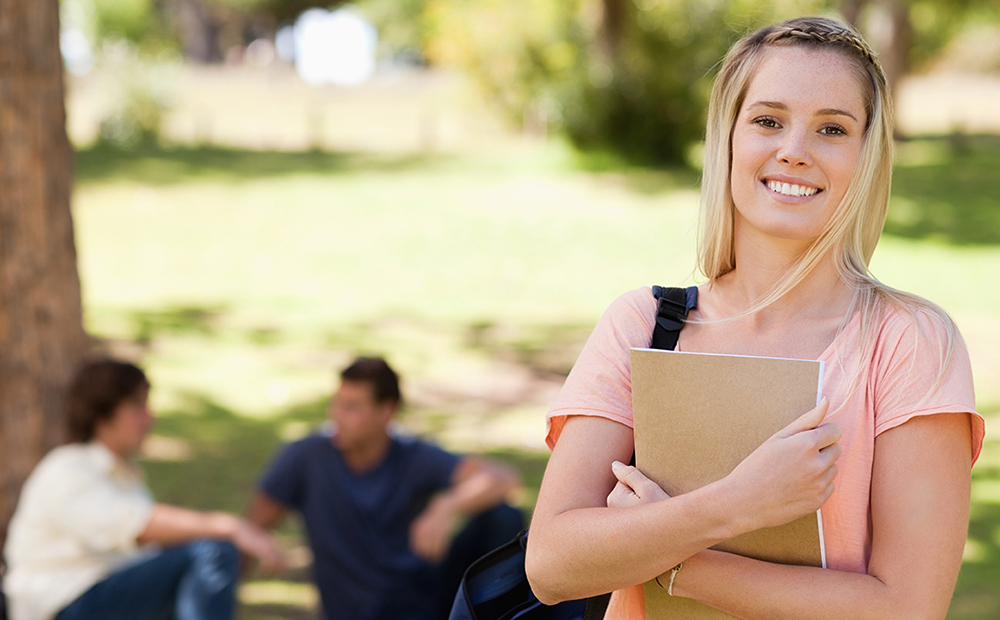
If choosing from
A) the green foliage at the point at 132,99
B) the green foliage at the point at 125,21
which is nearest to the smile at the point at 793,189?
the green foliage at the point at 132,99

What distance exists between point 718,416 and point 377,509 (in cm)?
259

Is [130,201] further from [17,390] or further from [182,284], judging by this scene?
[17,390]

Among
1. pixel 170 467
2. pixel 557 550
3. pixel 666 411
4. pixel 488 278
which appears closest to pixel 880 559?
pixel 666 411

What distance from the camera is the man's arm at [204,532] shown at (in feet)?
11.0

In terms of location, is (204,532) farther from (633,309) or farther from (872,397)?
(872,397)

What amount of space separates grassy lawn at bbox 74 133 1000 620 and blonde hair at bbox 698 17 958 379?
28 centimetres

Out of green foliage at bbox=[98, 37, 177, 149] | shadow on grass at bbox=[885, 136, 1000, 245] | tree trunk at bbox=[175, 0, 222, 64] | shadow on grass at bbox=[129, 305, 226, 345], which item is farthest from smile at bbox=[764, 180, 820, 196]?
tree trunk at bbox=[175, 0, 222, 64]

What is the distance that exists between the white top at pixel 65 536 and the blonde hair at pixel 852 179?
248 centimetres

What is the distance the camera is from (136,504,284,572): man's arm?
334 cm

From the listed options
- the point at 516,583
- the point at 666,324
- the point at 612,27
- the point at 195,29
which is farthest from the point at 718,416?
the point at 195,29

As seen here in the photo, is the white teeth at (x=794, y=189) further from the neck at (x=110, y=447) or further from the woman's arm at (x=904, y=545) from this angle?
the neck at (x=110, y=447)

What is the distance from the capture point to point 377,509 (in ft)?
12.4

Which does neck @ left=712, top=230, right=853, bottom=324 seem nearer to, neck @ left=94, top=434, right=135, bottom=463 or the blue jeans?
the blue jeans

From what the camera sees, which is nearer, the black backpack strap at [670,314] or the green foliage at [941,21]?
the black backpack strap at [670,314]
